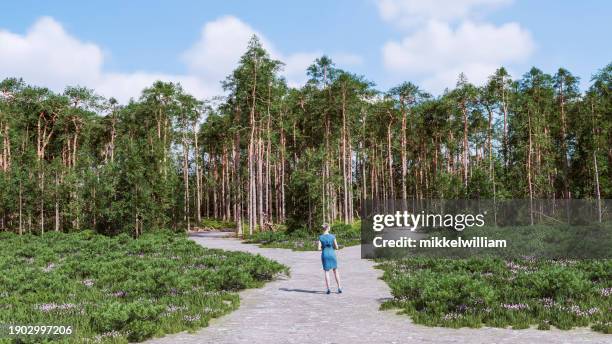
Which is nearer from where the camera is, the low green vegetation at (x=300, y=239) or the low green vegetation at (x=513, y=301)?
the low green vegetation at (x=513, y=301)

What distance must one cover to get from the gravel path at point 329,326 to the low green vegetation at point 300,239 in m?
15.1

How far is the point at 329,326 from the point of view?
1055 cm

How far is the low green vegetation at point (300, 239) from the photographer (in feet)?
103

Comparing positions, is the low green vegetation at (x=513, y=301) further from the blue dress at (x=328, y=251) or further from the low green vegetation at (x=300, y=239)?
the low green vegetation at (x=300, y=239)

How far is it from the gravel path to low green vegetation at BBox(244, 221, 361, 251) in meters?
15.1

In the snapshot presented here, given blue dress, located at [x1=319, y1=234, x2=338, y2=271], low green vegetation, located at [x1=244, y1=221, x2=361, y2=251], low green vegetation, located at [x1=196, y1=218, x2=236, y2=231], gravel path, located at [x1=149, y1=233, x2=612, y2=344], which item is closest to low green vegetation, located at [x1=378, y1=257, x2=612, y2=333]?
gravel path, located at [x1=149, y1=233, x2=612, y2=344]

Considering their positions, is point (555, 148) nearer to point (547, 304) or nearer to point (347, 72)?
point (347, 72)

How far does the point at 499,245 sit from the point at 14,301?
68.8ft

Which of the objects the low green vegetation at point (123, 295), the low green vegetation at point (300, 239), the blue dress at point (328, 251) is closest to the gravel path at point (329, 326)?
the low green vegetation at point (123, 295)

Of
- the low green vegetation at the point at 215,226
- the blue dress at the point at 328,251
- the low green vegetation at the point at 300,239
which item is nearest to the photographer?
the blue dress at the point at 328,251

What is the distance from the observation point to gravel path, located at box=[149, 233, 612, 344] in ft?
30.6

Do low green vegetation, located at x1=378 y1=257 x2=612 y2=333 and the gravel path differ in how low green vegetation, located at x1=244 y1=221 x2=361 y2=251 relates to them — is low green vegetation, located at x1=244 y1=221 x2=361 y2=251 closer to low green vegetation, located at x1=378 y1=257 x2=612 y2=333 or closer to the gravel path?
the gravel path

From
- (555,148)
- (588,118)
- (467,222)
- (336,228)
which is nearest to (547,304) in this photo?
(467,222)

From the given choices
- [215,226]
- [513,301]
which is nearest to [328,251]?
[513,301]
